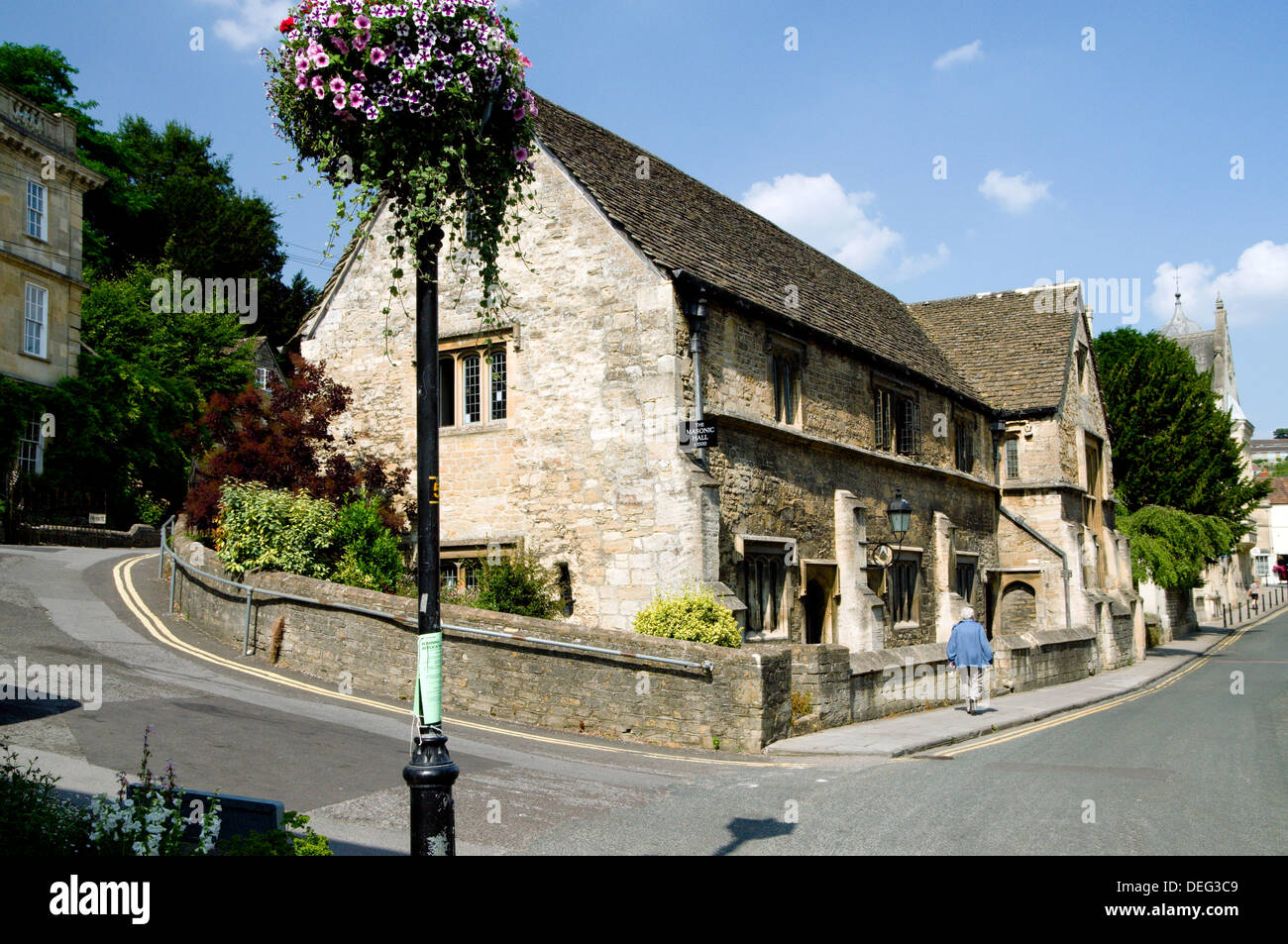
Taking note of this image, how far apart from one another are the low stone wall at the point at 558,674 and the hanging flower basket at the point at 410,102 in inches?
311

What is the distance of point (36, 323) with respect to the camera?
31.3 m

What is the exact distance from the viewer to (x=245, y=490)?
1714 centimetres

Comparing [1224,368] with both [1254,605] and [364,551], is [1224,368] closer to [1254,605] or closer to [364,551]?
[1254,605]

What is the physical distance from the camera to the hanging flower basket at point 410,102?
226 inches

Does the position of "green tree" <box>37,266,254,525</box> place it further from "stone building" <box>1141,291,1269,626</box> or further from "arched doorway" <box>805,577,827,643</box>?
"stone building" <box>1141,291,1269,626</box>

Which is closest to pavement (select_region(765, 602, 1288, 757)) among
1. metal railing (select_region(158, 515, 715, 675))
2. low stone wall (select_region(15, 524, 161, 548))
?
metal railing (select_region(158, 515, 715, 675))

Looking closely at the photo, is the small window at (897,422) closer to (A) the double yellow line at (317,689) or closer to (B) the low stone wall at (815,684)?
(B) the low stone wall at (815,684)

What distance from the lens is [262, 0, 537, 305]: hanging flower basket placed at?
226 inches

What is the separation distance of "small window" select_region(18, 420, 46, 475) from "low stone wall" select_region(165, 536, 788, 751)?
1877 cm
